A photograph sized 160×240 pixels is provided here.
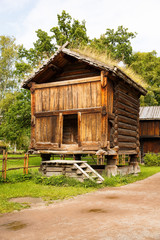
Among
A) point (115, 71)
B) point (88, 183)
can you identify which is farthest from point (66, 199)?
point (115, 71)

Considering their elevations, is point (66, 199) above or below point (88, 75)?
below

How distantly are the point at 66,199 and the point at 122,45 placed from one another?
3642cm

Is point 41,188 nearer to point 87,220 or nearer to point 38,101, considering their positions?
point 87,220

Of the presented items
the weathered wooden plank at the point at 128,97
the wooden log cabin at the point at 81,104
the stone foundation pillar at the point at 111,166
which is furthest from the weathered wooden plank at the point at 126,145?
the weathered wooden plank at the point at 128,97

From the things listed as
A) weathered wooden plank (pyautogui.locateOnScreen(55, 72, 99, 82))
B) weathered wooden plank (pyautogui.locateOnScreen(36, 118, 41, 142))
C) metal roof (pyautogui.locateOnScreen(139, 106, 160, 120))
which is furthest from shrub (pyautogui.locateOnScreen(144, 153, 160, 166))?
weathered wooden plank (pyautogui.locateOnScreen(36, 118, 41, 142))

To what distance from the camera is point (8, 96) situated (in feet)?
123

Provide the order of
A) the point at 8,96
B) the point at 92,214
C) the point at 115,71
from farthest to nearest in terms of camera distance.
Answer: the point at 8,96
the point at 115,71
the point at 92,214

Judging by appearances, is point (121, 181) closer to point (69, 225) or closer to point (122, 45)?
point (69, 225)

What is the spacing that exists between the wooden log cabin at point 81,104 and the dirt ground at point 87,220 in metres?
5.05

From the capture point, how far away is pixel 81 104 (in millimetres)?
14477

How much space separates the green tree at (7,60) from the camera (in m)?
42.0

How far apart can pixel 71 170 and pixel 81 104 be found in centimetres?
356

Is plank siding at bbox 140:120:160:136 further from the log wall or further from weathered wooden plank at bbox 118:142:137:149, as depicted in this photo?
weathered wooden plank at bbox 118:142:137:149

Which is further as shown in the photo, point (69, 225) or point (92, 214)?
point (92, 214)
